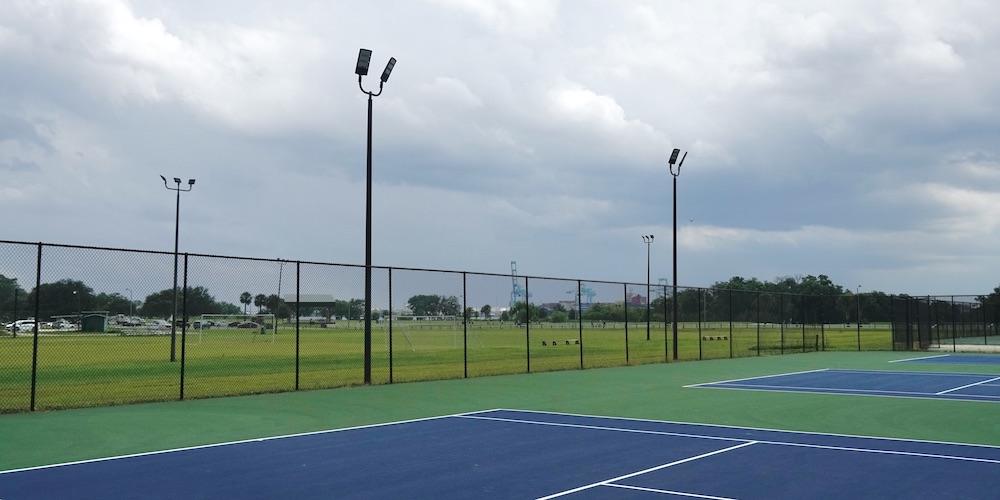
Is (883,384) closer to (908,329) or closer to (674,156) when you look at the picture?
(674,156)

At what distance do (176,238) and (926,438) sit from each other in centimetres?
2479

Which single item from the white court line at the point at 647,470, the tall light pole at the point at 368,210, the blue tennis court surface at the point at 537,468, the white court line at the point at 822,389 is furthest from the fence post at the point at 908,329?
the white court line at the point at 647,470

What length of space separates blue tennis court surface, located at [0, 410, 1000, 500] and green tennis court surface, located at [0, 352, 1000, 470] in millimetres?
1006

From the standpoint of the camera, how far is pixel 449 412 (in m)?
14.4

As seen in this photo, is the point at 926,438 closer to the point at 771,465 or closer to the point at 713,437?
the point at 713,437

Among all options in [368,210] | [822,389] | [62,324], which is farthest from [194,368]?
[822,389]

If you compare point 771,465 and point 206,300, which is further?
point 206,300

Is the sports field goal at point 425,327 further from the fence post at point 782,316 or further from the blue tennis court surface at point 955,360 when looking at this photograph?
the blue tennis court surface at point 955,360

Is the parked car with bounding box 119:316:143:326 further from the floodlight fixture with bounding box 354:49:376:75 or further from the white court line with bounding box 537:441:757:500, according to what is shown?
the white court line with bounding box 537:441:757:500

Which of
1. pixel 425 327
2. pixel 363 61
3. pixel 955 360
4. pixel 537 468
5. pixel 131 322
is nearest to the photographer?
pixel 537 468

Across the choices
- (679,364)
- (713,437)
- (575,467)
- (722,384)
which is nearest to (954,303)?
(679,364)

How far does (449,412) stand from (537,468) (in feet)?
18.0

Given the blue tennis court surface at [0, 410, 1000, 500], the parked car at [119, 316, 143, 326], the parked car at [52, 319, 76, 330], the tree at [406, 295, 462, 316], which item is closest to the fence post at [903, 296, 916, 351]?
the tree at [406, 295, 462, 316]

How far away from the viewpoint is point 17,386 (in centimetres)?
2111
